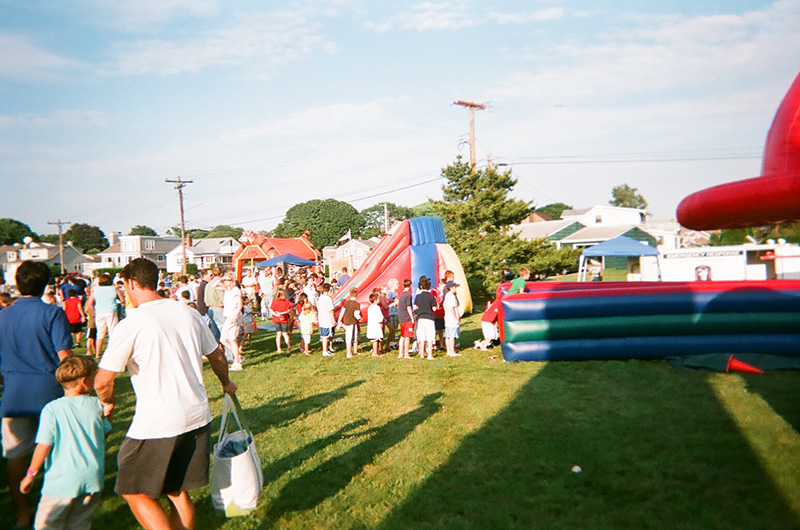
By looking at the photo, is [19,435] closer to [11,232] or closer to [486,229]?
[486,229]

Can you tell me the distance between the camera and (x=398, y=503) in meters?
4.52

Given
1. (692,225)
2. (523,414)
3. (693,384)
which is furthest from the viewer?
(693,384)

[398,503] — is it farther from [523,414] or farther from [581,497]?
[523,414]

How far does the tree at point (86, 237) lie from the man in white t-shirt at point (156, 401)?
328 feet

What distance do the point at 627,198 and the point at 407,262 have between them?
9804 cm

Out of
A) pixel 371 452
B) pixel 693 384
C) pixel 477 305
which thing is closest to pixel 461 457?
pixel 371 452

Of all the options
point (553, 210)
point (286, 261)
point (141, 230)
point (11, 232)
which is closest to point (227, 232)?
point (141, 230)

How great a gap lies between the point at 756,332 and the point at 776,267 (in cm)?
1525

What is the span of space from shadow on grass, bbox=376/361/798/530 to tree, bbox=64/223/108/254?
9866 centimetres

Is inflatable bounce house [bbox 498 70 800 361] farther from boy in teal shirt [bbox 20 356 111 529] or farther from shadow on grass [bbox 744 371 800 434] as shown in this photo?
boy in teal shirt [bbox 20 356 111 529]

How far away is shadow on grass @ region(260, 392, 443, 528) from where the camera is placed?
15.2 feet

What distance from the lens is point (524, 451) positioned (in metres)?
5.43

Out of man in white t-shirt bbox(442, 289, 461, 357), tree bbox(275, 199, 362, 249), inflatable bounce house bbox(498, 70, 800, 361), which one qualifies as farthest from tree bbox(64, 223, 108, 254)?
inflatable bounce house bbox(498, 70, 800, 361)

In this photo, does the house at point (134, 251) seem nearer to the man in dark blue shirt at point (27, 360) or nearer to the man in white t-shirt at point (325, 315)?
the man in white t-shirt at point (325, 315)
